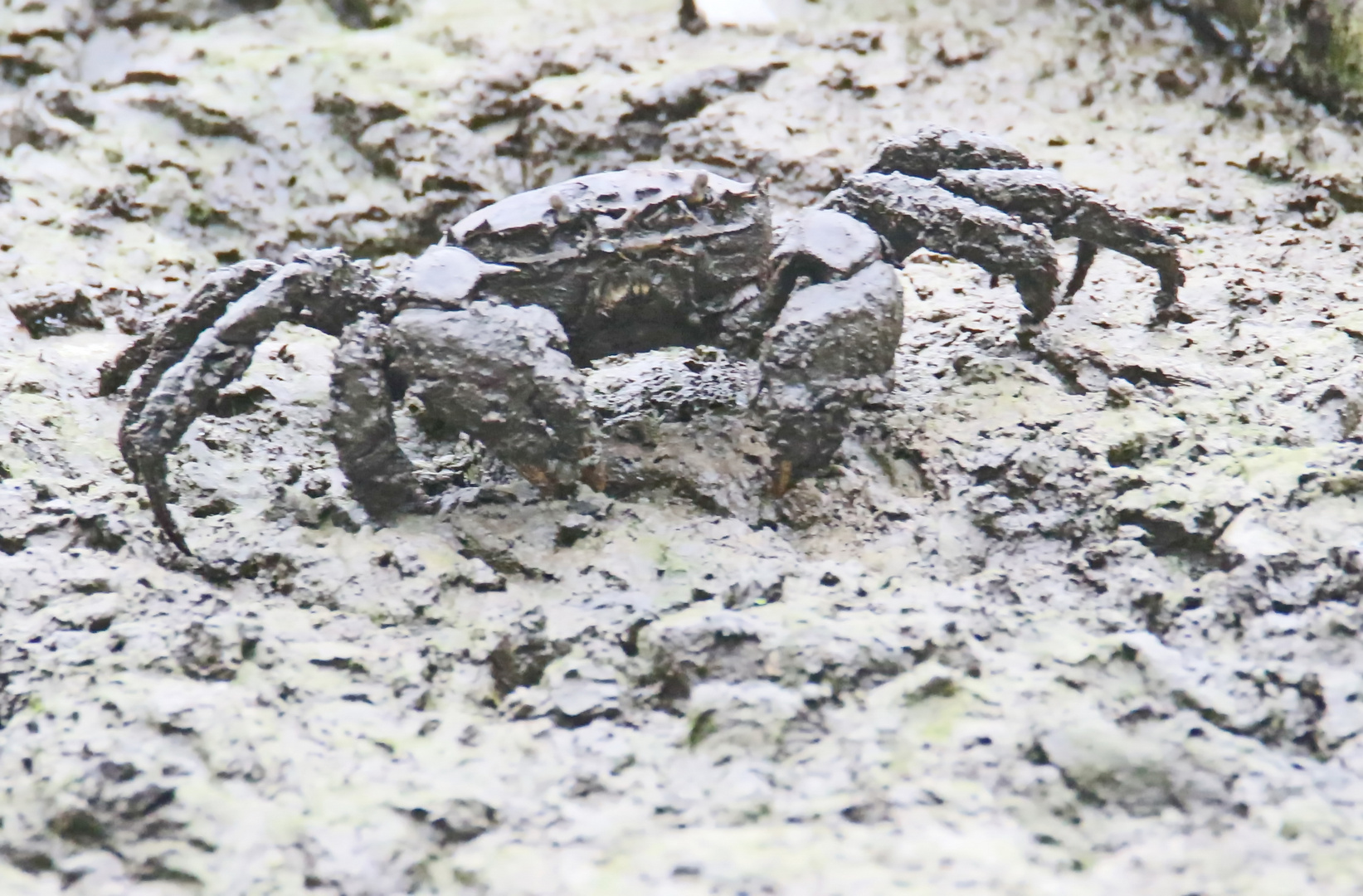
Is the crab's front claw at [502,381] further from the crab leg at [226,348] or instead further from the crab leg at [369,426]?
the crab leg at [226,348]

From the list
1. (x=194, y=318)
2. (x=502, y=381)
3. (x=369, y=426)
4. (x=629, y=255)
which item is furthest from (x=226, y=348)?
(x=629, y=255)

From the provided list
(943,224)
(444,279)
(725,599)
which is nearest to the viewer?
(725,599)

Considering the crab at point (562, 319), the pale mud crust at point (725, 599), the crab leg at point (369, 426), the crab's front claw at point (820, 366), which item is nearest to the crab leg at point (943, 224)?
the crab at point (562, 319)

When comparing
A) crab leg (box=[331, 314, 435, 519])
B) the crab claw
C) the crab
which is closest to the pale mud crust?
crab leg (box=[331, 314, 435, 519])

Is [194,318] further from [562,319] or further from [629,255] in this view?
[629,255]

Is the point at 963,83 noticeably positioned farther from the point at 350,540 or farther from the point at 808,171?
the point at 350,540

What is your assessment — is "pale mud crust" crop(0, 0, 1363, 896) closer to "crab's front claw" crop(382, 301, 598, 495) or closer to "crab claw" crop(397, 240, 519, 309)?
"crab's front claw" crop(382, 301, 598, 495)

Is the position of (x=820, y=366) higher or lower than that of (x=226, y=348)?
higher
